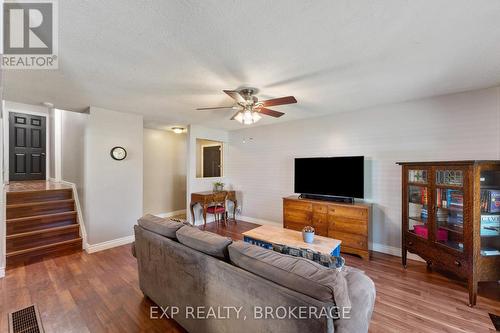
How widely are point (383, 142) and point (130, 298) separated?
13.3 feet

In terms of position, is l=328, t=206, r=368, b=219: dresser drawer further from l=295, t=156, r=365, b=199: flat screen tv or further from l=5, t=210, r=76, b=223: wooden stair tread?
l=5, t=210, r=76, b=223: wooden stair tread

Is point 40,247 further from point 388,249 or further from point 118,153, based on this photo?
point 388,249

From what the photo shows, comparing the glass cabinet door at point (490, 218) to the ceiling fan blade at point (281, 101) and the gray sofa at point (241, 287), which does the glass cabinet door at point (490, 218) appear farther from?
the ceiling fan blade at point (281, 101)

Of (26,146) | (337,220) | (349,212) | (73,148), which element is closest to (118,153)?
(73,148)

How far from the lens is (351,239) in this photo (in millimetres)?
3277

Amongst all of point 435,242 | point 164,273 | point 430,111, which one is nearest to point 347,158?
point 430,111

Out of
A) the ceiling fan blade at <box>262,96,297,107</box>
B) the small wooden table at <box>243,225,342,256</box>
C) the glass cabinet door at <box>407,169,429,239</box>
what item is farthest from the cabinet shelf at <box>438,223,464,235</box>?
the ceiling fan blade at <box>262,96,297,107</box>

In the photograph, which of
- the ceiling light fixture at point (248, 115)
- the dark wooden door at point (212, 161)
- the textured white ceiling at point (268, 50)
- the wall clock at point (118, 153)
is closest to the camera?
the textured white ceiling at point (268, 50)

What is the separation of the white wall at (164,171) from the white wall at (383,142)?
2.25 meters

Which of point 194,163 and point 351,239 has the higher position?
point 194,163

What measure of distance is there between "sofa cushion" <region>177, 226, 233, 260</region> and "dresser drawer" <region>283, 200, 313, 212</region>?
2.38 metres

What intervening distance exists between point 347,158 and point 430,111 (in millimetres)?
1277

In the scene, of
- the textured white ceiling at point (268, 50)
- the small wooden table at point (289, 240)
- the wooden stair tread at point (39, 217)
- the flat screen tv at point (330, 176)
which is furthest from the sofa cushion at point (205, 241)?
the wooden stair tread at point (39, 217)

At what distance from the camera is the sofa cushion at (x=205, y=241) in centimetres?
157
